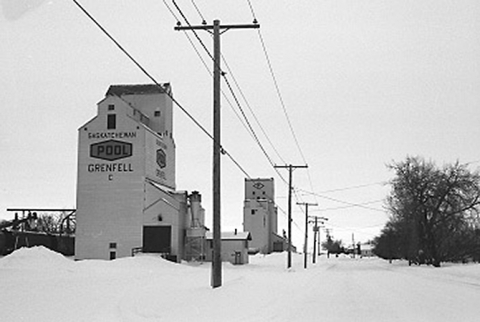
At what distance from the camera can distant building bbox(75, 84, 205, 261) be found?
63.5m

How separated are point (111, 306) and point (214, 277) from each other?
6.31 metres

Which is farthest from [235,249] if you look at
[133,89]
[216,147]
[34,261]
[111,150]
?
[216,147]

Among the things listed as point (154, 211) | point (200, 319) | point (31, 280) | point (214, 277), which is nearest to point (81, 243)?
point (154, 211)

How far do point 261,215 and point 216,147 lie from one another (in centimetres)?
9006

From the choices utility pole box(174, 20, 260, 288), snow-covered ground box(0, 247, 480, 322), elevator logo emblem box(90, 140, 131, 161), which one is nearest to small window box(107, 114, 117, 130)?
elevator logo emblem box(90, 140, 131, 161)

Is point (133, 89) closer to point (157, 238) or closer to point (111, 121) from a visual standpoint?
point (111, 121)

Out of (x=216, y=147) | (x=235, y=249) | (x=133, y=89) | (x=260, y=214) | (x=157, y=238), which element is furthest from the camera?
(x=260, y=214)

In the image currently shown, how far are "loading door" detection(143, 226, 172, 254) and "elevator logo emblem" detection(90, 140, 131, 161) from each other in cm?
715

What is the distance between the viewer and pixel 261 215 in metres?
116

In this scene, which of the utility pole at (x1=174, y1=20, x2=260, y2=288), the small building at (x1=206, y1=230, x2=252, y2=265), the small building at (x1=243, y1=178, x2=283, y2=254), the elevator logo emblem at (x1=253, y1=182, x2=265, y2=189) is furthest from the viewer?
the elevator logo emblem at (x1=253, y1=182, x2=265, y2=189)

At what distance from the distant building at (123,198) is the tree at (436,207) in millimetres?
25273

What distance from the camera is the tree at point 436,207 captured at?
71.7 metres

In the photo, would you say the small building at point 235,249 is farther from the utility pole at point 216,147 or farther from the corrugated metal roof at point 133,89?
the utility pole at point 216,147

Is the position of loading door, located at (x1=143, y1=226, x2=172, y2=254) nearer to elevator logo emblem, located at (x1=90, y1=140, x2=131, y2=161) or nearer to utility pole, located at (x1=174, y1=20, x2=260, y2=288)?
elevator logo emblem, located at (x1=90, y1=140, x2=131, y2=161)
